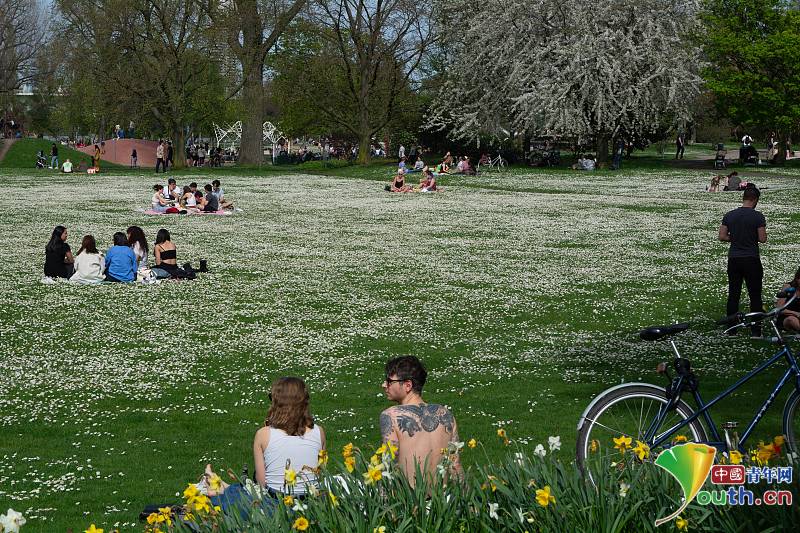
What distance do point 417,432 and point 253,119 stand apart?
62.4 m

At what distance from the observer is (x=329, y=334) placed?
14.8m

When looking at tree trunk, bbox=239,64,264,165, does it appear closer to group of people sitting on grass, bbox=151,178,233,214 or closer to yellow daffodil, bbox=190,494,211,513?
group of people sitting on grass, bbox=151,178,233,214

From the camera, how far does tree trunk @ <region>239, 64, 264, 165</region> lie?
6575cm

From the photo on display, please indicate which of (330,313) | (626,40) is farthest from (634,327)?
(626,40)

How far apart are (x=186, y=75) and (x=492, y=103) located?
736 inches

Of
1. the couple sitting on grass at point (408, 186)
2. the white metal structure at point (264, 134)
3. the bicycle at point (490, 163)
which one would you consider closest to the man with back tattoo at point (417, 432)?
the couple sitting on grass at point (408, 186)

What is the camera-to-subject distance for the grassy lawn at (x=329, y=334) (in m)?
9.54

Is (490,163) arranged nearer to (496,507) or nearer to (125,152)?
(125,152)

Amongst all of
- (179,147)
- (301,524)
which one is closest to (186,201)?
(301,524)

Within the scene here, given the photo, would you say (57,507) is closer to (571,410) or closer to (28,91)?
(571,410)

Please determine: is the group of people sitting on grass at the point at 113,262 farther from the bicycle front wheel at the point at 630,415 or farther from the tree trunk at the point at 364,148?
the tree trunk at the point at 364,148

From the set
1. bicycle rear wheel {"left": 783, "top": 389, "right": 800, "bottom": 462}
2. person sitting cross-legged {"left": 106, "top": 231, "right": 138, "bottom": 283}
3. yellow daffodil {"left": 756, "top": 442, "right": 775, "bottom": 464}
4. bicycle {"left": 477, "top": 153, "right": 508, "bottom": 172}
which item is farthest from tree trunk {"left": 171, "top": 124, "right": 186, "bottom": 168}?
yellow daffodil {"left": 756, "top": 442, "right": 775, "bottom": 464}

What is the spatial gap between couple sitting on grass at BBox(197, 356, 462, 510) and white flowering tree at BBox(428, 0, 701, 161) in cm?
4945

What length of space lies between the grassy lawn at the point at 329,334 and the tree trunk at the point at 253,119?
34032 mm
